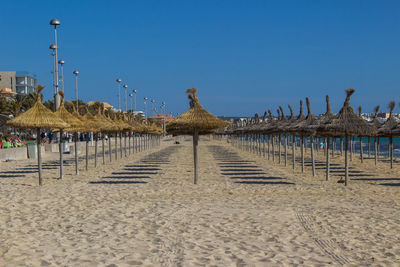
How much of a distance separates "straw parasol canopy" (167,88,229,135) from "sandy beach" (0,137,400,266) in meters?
1.62

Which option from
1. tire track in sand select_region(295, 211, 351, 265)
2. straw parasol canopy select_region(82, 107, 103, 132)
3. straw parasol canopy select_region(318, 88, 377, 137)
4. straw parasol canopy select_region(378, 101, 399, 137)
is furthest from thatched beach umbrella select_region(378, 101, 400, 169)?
tire track in sand select_region(295, 211, 351, 265)

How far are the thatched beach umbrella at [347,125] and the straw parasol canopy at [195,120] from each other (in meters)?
3.09

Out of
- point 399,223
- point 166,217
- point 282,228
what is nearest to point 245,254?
point 282,228

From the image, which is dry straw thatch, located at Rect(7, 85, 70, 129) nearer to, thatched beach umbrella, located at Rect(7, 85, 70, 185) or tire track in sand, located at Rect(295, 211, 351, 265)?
thatched beach umbrella, located at Rect(7, 85, 70, 185)

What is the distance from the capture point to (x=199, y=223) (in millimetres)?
7637

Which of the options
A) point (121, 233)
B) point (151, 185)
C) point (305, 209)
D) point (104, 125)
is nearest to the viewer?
point (121, 233)

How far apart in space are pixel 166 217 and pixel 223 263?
2858 millimetres

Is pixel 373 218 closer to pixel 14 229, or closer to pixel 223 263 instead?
pixel 223 263

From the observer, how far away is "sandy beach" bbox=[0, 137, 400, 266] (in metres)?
5.69

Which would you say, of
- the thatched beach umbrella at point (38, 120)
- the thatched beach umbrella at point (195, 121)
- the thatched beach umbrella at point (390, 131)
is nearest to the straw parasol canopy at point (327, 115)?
the thatched beach umbrella at point (195, 121)

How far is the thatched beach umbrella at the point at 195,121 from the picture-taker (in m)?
13.2

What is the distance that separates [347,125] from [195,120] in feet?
13.9

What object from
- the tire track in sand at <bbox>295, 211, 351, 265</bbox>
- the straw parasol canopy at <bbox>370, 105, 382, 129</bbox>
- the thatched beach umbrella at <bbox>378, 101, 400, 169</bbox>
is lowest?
the tire track in sand at <bbox>295, 211, 351, 265</bbox>

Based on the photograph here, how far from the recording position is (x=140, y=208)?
9.03m
